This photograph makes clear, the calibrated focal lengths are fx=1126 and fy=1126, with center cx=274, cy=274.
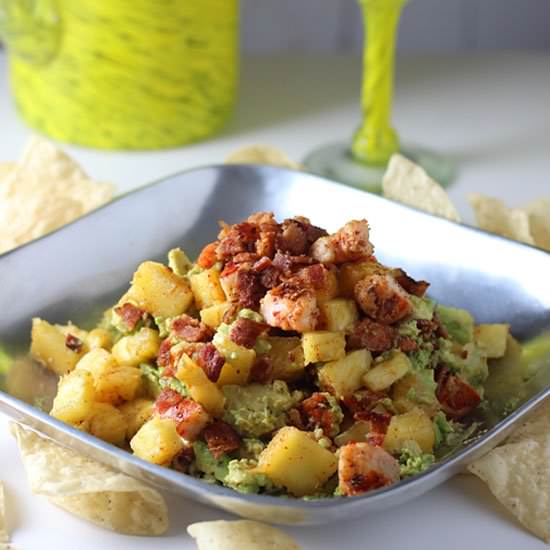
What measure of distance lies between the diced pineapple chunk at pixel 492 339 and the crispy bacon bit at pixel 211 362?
1.48ft

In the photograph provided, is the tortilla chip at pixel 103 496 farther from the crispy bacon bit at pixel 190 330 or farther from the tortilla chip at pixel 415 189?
the tortilla chip at pixel 415 189

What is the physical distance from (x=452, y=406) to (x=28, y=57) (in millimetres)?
1425

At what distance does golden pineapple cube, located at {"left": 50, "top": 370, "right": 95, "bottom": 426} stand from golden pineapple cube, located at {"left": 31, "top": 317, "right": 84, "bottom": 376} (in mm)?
150

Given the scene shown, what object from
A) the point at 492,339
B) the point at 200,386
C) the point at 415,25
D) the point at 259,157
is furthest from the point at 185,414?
the point at 415,25

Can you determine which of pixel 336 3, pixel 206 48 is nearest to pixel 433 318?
pixel 206 48

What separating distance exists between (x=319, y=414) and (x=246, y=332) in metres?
0.14

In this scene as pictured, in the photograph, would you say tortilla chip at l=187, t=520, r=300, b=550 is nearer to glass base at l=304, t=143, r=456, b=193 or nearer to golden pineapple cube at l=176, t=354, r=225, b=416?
golden pineapple cube at l=176, t=354, r=225, b=416

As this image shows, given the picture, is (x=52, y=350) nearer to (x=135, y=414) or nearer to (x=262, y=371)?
(x=135, y=414)

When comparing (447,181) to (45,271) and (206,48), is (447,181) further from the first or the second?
(45,271)

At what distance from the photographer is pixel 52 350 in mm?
1670

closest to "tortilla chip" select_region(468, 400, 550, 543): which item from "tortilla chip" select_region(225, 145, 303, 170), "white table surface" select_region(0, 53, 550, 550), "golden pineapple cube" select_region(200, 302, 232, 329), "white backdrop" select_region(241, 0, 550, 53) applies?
"white table surface" select_region(0, 53, 550, 550)

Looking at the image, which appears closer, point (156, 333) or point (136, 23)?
point (156, 333)

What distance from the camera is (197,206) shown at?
6.70 ft

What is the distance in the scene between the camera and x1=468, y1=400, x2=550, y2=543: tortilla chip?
1.39 m
